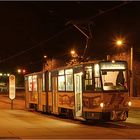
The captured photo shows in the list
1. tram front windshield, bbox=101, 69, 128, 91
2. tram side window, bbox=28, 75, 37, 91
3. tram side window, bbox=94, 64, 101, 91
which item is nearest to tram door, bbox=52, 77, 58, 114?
tram side window, bbox=28, 75, 37, 91

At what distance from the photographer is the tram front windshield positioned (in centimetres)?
2234

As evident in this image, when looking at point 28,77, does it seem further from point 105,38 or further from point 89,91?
point 105,38

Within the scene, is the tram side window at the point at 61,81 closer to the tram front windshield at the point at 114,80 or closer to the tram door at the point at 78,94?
the tram door at the point at 78,94

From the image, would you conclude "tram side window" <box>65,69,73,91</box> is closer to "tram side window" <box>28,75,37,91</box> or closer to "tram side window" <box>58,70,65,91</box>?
"tram side window" <box>58,70,65,91</box>

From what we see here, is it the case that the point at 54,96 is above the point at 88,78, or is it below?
below

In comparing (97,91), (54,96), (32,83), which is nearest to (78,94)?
(97,91)

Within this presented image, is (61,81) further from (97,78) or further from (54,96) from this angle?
(97,78)

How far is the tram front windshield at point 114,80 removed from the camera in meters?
22.3

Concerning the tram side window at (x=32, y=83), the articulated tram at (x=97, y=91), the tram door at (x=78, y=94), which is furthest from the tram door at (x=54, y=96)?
the tram side window at (x=32, y=83)

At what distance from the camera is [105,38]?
70.2 metres

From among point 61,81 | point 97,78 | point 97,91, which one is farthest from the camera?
point 61,81

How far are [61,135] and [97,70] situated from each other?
20.8 ft

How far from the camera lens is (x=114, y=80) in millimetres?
22625

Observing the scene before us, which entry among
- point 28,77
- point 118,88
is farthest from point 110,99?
point 28,77
